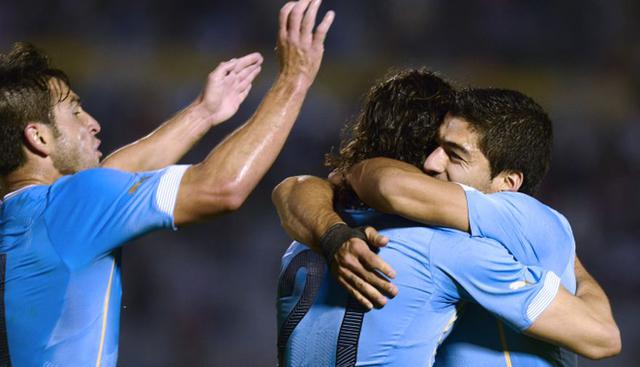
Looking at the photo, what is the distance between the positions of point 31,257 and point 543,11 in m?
6.94

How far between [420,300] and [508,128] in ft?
2.21

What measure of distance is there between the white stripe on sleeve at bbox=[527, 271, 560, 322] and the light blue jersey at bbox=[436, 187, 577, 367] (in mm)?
106

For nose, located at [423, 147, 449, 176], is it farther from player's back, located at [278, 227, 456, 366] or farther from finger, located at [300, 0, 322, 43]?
finger, located at [300, 0, 322, 43]

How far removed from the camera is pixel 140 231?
2.69 meters

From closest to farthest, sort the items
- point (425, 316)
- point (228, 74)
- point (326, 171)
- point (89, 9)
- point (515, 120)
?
point (425, 316), point (515, 120), point (228, 74), point (326, 171), point (89, 9)

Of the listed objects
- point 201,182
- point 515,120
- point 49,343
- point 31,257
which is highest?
point 515,120

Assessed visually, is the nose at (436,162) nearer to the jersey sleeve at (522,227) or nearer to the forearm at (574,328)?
the jersey sleeve at (522,227)

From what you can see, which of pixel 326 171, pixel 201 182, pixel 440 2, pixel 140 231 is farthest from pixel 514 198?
pixel 440 2

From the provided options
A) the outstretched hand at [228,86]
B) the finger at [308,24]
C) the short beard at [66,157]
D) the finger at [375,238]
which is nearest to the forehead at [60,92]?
the short beard at [66,157]

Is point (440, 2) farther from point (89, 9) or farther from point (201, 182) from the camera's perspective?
point (201, 182)

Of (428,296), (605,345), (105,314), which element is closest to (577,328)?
(605,345)

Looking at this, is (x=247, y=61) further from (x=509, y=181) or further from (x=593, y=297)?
(x=593, y=297)

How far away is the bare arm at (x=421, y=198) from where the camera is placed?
2.63m

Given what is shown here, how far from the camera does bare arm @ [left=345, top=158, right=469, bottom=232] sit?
8.64 feet
